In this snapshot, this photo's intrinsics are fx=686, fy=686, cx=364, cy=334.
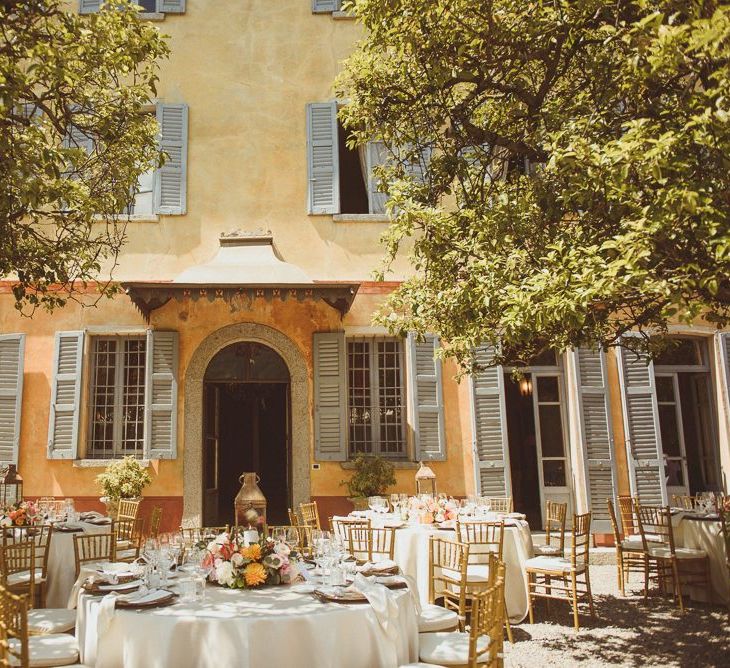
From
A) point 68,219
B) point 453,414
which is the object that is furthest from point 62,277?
point 453,414

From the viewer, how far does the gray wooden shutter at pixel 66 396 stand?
Result: 28.2 ft

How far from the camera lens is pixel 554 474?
9477 millimetres

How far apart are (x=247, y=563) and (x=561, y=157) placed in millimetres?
2978

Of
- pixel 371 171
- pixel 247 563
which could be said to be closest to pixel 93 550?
pixel 247 563

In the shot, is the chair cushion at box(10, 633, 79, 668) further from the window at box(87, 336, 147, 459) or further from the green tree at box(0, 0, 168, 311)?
the window at box(87, 336, 147, 459)

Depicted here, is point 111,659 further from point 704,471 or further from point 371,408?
point 704,471

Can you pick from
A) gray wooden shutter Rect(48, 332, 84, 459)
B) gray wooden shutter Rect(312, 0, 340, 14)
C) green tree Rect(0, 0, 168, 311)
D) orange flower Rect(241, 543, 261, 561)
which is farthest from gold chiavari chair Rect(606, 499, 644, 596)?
gray wooden shutter Rect(312, 0, 340, 14)

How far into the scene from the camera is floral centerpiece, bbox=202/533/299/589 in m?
3.93

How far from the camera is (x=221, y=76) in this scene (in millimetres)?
9766

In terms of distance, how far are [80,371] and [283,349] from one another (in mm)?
2594

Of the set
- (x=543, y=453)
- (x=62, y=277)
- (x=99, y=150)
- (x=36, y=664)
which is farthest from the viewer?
(x=543, y=453)

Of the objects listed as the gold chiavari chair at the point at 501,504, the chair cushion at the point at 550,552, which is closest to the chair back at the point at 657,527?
the chair cushion at the point at 550,552

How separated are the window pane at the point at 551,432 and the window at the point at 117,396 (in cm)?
544

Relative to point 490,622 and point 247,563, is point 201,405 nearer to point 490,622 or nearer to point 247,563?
point 247,563
